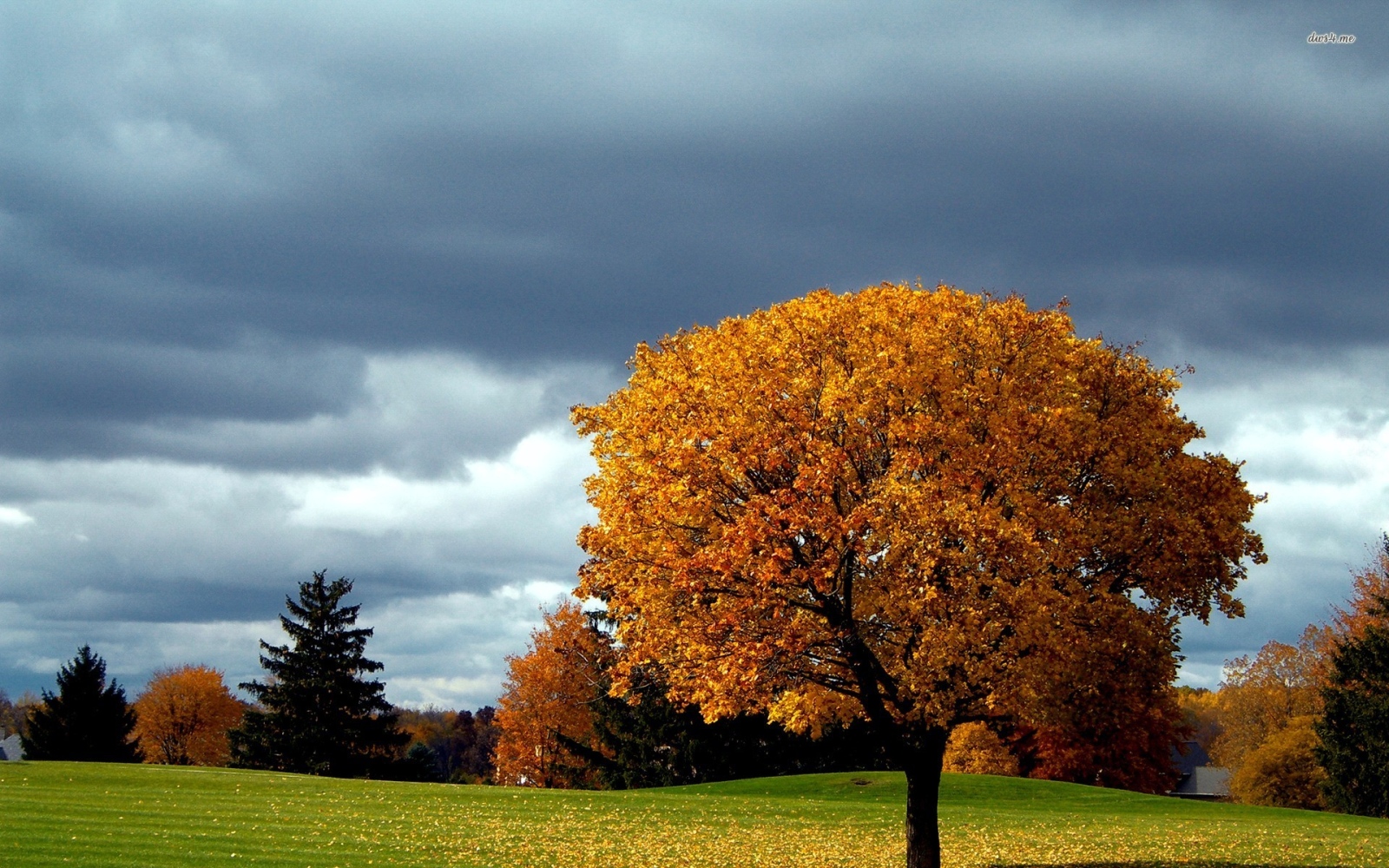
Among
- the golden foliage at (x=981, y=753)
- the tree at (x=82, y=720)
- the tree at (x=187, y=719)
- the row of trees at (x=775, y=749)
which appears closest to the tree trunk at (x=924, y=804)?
the row of trees at (x=775, y=749)

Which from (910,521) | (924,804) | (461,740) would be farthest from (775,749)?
(461,740)

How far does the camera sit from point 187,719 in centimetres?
10725

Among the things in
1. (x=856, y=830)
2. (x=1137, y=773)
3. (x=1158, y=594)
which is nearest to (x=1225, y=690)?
(x=1137, y=773)

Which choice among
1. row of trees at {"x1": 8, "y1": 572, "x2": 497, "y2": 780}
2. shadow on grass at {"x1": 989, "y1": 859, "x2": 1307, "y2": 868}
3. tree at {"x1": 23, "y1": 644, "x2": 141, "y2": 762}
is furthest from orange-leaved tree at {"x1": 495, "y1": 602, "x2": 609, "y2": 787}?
shadow on grass at {"x1": 989, "y1": 859, "x2": 1307, "y2": 868}

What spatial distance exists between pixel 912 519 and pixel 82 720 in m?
75.7

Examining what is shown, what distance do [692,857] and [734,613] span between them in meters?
12.1

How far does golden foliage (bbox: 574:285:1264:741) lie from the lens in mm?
21938

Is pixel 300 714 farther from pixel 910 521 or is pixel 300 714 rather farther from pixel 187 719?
pixel 910 521

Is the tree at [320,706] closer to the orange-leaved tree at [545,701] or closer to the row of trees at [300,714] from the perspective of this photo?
the row of trees at [300,714]

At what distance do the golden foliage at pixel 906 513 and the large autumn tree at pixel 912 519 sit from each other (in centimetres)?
6

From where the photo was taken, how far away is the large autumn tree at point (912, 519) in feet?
72.1

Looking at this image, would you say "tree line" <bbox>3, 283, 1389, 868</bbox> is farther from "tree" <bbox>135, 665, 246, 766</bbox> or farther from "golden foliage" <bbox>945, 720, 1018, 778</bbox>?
"tree" <bbox>135, 665, 246, 766</bbox>

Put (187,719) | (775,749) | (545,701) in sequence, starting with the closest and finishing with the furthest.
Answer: (775,749)
(545,701)
(187,719)

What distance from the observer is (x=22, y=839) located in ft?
98.2
